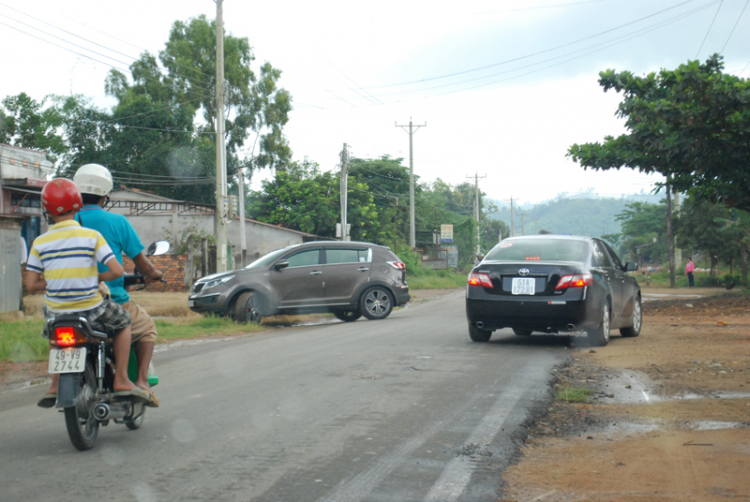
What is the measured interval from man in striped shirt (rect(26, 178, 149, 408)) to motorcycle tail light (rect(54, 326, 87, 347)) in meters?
0.15

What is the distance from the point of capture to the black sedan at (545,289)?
9.53 metres

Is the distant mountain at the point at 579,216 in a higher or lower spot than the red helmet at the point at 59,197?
higher

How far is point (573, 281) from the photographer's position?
9.51m

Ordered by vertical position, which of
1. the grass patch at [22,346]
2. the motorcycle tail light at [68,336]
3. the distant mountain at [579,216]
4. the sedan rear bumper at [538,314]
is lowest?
the grass patch at [22,346]

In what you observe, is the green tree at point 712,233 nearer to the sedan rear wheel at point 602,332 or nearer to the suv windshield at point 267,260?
the suv windshield at point 267,260

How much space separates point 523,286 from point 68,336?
655 centimetres

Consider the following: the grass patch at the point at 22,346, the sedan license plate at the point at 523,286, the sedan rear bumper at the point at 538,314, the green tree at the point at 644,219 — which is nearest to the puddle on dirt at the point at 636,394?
the sedan rear bumper at the point at 538,314

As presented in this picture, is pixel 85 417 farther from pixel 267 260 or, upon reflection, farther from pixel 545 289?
pixel 267 260

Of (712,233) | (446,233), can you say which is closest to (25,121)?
(446,233)

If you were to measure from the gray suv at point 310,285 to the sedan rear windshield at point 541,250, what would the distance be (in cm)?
534

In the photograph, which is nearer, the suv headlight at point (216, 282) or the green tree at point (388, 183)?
the suv headlight at point (216, 282)

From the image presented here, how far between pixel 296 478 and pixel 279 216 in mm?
41577

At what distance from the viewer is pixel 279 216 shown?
148ft

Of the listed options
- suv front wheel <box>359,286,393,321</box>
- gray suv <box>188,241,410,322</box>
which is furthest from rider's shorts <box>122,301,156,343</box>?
suv front wheel <box>359,286,393,321</box>
